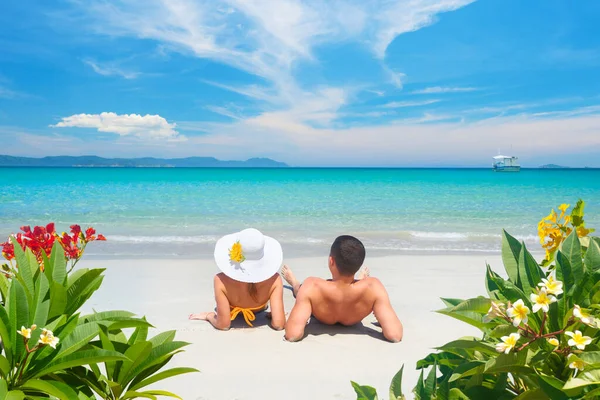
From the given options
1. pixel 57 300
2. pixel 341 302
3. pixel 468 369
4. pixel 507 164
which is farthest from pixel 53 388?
pixel 507 164

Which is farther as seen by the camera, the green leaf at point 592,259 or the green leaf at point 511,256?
the green leaf at point 511,256

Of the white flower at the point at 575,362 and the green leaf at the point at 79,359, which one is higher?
the white flower at the point at 575,362

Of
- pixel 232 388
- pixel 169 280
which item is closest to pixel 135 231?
pixel 169 280

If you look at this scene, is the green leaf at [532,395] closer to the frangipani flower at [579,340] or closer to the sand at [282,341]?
the frangipani flower at [579,340]

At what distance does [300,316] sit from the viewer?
4.46m

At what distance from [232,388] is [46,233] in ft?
5.69

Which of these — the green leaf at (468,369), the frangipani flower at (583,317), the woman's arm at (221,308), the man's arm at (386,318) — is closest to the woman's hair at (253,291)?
the woman's arm at (221,308)

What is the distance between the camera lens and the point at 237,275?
4730 mm

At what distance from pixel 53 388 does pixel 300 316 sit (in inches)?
112

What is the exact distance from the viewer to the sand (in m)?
3.56

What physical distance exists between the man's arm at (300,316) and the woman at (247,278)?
41cm

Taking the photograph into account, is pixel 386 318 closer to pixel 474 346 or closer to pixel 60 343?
pixel 474 346

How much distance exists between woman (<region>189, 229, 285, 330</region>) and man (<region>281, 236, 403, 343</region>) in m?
0.46

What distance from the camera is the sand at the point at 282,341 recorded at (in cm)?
356
